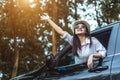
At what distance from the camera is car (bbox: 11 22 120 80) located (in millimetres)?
4594

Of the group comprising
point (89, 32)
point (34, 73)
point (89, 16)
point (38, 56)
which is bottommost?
point (34, 73)

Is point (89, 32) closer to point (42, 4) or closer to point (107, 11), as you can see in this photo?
point (107, 11)

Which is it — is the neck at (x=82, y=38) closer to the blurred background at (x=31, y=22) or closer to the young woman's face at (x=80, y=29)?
the young woman's face at (x=80, y=29)

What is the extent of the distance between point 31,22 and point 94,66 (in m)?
25.8

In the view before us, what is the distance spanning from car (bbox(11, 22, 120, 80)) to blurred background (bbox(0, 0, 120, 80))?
61.6ft

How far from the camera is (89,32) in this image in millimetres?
5285

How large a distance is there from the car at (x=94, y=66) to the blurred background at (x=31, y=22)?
61.6ft

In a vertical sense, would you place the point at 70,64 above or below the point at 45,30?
below

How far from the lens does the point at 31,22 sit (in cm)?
3047

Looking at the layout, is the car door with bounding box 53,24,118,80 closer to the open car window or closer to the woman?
the open car window

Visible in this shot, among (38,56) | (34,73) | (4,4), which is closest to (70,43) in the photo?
(34,73)

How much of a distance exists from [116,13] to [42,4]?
22.8ft

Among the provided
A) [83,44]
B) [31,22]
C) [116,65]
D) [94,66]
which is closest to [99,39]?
[83,44]

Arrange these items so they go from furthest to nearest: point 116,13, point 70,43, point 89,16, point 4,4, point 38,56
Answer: point 38,56, point 89,16, point 4,4, point 116,13, point 70,43
